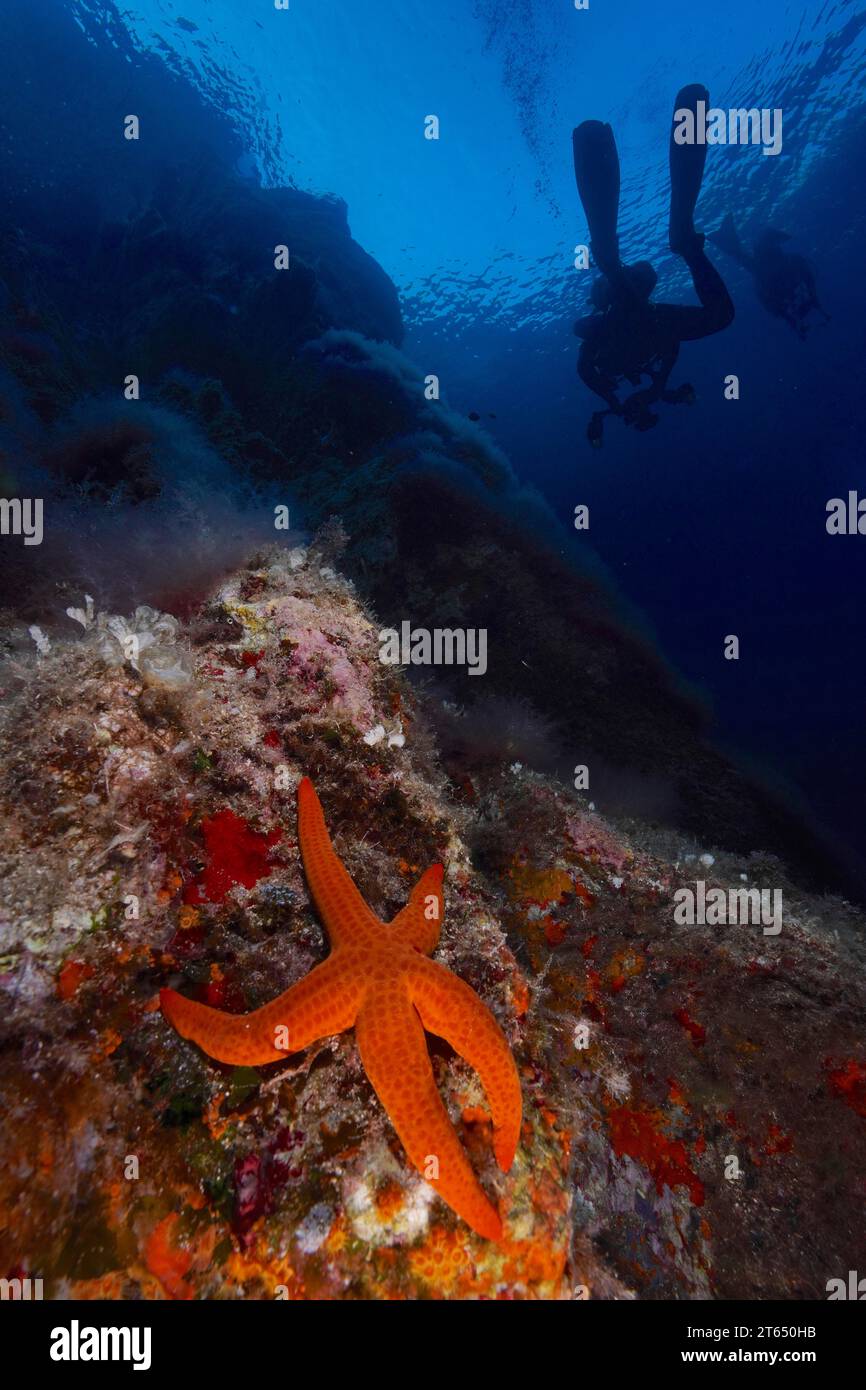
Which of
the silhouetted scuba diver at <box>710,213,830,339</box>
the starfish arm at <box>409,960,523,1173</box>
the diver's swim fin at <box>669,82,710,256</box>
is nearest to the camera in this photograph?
the starfish arm at <box>409,960,523,1173</box>

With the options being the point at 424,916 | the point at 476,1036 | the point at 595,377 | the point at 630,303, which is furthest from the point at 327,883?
the point at 630,303

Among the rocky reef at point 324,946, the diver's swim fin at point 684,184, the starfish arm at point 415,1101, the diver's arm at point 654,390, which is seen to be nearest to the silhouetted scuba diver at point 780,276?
the diver's swim fin at point 684,184

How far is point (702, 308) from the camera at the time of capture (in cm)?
977

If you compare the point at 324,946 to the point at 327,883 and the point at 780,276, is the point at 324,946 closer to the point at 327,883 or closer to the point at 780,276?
the point at 327,883

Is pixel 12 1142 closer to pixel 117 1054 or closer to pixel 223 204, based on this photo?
pixel 117 1054

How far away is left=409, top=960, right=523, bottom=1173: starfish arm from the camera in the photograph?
75.2 inches

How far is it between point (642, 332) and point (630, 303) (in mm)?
603

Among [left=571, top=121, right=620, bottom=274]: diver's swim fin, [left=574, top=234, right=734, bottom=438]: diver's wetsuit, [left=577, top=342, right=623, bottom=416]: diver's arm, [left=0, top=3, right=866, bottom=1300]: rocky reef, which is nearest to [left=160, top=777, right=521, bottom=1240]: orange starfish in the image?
[left=0, top=3, right=866, bottom=1300]: rocky reef

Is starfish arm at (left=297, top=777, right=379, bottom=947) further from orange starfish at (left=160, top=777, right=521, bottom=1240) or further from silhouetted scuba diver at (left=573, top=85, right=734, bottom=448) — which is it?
silhouetted scuba diver at (left=573, top=85, right=734, bottom=448)

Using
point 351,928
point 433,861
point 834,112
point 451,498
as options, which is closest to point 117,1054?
point 351,928

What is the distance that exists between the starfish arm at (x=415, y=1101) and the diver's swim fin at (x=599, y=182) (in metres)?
13.5

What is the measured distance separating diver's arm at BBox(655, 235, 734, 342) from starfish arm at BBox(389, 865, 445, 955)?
1152 centimetres

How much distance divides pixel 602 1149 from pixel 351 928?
1.75 meters

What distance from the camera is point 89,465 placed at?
6395mm
